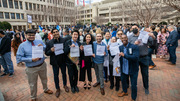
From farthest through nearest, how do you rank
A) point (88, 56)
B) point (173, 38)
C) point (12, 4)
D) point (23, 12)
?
point (23, 12) → point (12, 4) → point (173, 38) → point (88, 56)

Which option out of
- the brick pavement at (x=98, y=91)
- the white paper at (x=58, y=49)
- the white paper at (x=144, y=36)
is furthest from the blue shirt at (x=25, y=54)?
the white paper at (x=144, y=36)

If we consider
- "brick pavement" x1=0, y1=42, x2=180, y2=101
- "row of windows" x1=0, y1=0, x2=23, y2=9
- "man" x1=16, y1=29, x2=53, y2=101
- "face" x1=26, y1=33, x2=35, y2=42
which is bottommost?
"brick pavement" x1=0, y1=42, x2=180, y2=101

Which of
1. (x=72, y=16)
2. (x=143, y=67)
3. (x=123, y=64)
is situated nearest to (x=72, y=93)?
(x=123, y=64)

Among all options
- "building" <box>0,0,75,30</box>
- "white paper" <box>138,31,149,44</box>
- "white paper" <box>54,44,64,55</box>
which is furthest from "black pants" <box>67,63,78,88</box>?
"building" <box>0,0,75,30</box>

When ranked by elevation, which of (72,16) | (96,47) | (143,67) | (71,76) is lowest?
(71,76)

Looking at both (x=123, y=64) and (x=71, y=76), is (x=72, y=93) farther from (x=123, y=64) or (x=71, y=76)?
(x=123, y=64)

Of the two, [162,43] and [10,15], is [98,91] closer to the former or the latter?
[162,43]

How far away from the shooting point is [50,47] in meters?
3.41

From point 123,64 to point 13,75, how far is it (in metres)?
5.60

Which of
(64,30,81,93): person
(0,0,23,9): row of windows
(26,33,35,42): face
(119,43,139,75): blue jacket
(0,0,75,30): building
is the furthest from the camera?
(0,0,23,9): row of windows

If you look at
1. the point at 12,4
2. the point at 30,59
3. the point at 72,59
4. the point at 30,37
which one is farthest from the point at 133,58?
the point at 12,4

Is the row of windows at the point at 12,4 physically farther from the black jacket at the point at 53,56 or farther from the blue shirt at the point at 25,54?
the black jacket at the point at 53,56

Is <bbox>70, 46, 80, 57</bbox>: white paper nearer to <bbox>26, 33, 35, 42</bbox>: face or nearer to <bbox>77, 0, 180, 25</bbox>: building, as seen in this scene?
<bbox>26, 33, 35, 42</bbox>: face

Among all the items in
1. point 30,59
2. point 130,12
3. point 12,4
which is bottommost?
point 30,59
